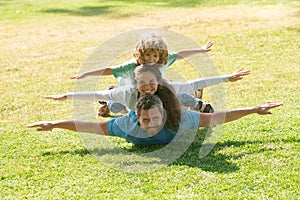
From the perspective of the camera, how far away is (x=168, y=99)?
166 inches

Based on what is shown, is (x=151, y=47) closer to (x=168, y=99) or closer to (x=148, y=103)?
(x=168, y=99)

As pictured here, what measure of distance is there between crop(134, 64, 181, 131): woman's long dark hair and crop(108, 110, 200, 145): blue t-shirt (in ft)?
0.15

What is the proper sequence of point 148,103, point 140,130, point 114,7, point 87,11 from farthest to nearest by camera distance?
point 114,7, point 87,11, point 140,130, point 148,103

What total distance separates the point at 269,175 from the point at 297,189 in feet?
0.82

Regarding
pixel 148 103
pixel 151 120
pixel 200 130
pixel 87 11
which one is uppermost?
pixel 148 103

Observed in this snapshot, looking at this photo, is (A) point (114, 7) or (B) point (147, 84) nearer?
(B) point (147, 84)

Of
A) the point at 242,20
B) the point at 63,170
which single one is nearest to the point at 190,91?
the point at 63,170

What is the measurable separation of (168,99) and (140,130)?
31 centimetres

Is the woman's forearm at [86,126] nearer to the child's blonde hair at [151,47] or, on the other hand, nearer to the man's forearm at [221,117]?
the child's blonde hair at [151,47]

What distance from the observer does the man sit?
4.05m

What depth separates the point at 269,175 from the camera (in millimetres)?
3594

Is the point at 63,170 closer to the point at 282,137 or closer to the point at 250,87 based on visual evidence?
the point at 282,137

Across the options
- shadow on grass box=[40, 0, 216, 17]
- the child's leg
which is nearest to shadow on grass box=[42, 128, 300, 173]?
the child's leg

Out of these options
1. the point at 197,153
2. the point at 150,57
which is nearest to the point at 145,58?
the point at 150,57
